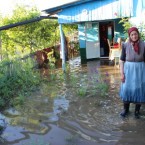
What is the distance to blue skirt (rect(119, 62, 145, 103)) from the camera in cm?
562

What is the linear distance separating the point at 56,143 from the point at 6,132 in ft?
3.80

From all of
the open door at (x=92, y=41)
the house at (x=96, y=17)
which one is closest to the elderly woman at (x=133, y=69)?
the house at (x=96, y=17)

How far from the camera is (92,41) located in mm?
16250

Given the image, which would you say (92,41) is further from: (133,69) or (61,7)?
(133,69)

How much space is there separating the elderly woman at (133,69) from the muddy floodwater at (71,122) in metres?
0.48

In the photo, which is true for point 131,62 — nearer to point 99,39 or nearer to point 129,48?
point 129,48

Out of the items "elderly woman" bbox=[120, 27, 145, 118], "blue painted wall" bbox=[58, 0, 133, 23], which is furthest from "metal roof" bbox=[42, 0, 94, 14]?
"elderly woman" bbox=[120, 27, 145, 118]

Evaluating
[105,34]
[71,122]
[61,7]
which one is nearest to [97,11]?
[61,7]

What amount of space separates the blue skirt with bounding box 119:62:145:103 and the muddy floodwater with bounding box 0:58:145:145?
46cm

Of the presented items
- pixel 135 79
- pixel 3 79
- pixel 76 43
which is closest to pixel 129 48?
pixel 135 79

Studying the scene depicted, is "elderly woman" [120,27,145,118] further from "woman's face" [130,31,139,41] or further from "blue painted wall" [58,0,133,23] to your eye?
"blue painted wall" [58,0,133,23]

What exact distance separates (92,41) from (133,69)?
35.3 feet

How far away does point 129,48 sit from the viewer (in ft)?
18.2

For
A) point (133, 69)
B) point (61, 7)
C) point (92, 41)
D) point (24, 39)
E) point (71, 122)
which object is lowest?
point (71, 122)
